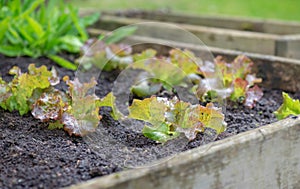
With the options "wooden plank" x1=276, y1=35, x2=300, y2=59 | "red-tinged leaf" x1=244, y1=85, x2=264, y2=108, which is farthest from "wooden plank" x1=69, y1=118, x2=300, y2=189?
"wooden plank" x1=276, y1=35, x2=300, y2=59

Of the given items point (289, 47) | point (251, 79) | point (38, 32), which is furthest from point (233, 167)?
point (38, 32)

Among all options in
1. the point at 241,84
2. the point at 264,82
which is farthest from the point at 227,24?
the point at 241,84

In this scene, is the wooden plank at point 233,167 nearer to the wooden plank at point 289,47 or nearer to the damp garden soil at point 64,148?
the damp garden soil at point 64,148

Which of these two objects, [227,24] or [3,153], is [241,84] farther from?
[227,24]

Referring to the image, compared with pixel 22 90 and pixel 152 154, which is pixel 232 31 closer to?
pixel 22 90

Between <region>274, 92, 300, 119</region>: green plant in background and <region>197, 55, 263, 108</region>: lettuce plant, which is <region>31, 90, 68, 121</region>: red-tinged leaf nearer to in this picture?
<region>197, 55, 263, 108</region>: lettuce plant

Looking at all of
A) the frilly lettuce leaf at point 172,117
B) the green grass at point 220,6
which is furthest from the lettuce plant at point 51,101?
the green grass at point 220,6
